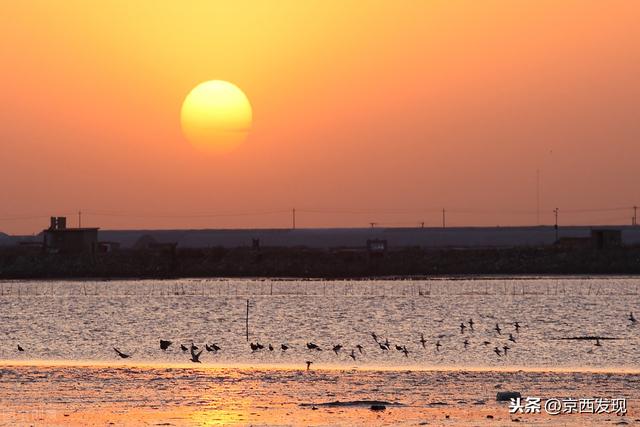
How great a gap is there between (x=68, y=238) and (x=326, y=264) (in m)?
37.5

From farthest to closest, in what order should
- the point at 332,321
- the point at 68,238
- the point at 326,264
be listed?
the point at 326,264, the point at 68,238, the point at 332,321

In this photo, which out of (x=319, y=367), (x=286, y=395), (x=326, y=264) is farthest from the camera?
(x=326, y=264)

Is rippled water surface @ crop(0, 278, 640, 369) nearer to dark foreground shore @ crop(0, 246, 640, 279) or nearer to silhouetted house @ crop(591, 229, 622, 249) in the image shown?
dark foreground shore @ crop(0, 246, 640, 279)

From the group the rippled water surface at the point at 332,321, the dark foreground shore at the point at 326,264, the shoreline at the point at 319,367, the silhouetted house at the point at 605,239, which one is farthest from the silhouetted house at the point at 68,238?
the shoreline at the point at 319,367

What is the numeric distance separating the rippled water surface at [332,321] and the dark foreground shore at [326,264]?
2519 cm

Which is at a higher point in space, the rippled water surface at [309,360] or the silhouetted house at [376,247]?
the silhouetted house at [376,247]

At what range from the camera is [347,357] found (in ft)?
167

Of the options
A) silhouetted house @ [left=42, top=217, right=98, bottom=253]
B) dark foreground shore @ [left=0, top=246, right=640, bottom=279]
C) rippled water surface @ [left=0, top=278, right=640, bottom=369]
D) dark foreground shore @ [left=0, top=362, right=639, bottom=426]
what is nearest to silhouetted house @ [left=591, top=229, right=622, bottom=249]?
dark foreground shore @ [left=0, top=246, right=640, bottom=279]

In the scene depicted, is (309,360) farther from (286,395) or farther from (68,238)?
(68,238)

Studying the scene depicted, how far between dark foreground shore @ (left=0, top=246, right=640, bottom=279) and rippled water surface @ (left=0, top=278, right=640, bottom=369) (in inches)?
992

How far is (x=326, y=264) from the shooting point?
192m

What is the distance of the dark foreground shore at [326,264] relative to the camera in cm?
18088

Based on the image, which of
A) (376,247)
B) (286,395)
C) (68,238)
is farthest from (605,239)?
(286,395)

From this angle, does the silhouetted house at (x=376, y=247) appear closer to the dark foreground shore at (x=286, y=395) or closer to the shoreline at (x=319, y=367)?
the shoreline at (x=319, y=367)
